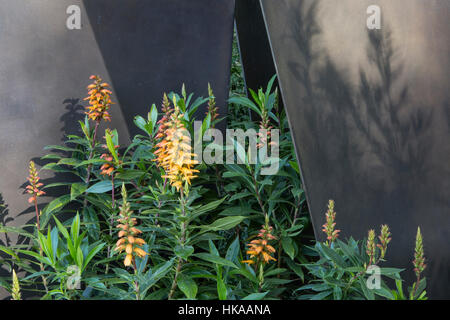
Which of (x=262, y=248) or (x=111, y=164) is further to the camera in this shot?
(x=111, y=164)

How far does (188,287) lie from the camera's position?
3.69 feet

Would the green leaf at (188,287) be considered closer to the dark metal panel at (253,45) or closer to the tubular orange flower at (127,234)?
the tubular orange flower at (127,234)

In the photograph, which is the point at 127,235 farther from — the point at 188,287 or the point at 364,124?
the point at 364,124

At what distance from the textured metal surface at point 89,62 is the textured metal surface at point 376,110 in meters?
0.35

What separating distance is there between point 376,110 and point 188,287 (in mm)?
947

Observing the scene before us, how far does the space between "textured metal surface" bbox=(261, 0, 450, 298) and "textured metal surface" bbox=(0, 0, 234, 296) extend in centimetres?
35

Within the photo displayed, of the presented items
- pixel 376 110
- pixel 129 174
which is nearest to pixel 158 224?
pixel 129 174

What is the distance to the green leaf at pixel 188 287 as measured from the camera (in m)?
1.09

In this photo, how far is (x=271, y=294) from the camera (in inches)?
50.3

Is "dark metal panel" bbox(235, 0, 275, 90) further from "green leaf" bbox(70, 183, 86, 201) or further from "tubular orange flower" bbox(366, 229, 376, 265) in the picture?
"tubular orange flower" bbox(366, 229, 376, 265)

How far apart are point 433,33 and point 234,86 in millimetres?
1709

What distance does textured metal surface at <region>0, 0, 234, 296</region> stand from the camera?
1628mm

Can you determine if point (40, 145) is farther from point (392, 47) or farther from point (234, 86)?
point (234, 86)
